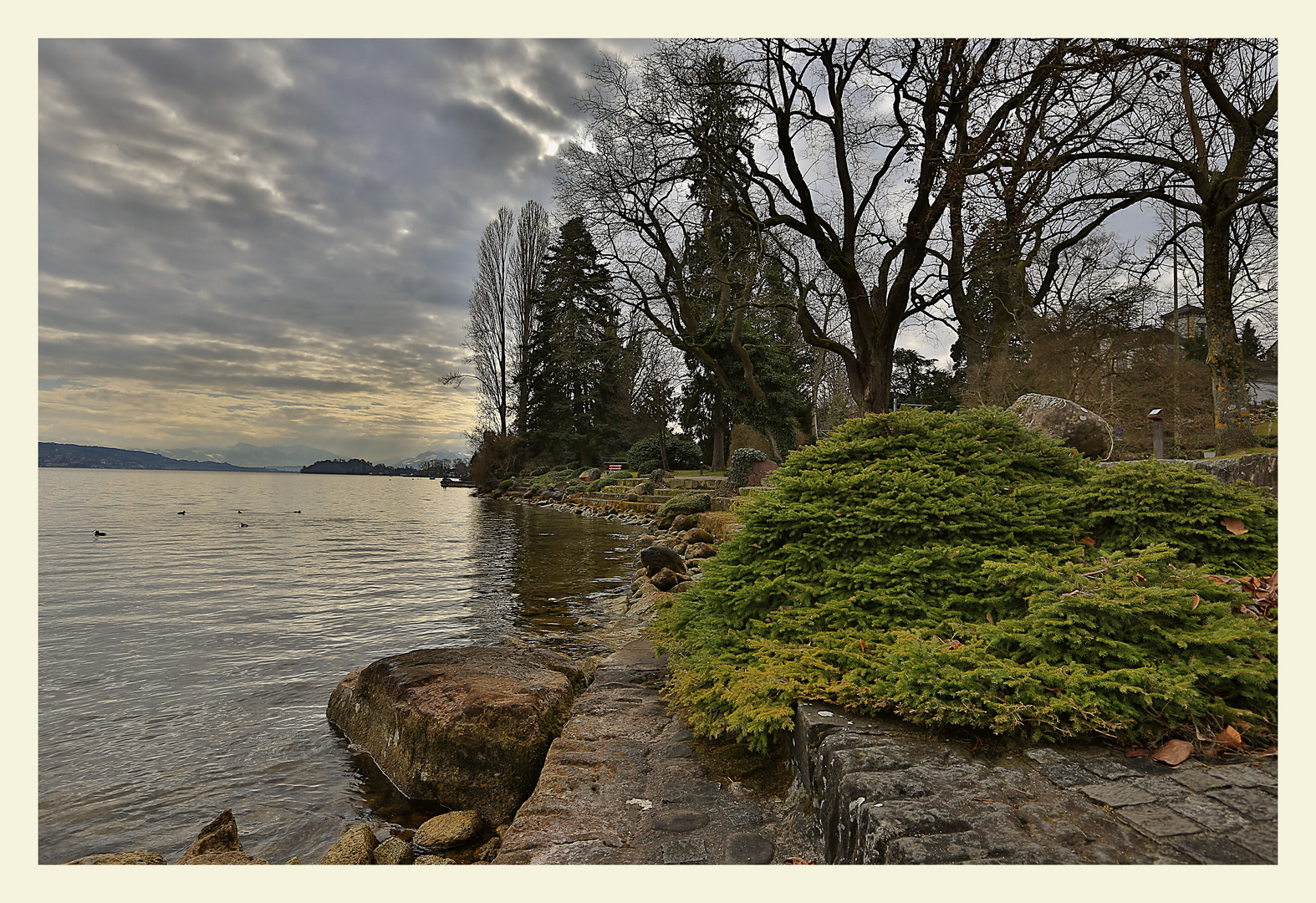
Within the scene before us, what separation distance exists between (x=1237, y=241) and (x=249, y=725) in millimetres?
14948

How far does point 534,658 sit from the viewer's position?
4.92 meters

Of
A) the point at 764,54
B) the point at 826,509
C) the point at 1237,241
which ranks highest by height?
the point at 764,54

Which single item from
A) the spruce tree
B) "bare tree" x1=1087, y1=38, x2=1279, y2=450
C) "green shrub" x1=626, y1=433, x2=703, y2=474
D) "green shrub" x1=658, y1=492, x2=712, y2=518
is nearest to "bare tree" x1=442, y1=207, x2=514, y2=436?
the spruce tree

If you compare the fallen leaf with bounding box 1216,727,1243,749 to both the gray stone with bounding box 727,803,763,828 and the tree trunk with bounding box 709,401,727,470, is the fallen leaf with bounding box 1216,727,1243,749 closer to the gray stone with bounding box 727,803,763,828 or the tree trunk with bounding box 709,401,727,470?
the gray stone with bounding box 727,803,763,828

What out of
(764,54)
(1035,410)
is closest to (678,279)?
(764,54)

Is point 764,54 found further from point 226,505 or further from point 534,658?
point 226,505

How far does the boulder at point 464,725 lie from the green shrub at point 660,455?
26.2 m

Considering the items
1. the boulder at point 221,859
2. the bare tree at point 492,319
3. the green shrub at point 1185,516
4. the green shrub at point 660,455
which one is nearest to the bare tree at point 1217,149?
the green shrub at point 1185,516

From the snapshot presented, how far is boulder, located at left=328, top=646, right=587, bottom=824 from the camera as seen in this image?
12.3ft

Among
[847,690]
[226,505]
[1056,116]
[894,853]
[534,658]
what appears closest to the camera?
[894,853]

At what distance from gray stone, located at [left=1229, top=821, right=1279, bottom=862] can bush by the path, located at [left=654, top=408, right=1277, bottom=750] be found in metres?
0.47

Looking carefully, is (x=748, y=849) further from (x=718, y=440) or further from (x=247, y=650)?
(x=718, y=440)

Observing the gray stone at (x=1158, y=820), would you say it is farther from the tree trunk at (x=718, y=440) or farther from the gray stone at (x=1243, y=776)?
the tree trunk at (x=718, y=440)

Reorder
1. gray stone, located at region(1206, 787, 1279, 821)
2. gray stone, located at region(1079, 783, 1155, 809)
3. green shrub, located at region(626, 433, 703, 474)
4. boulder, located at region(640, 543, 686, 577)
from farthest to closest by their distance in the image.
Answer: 1. green shrub, located at region(626, 433, 703, 474)
2. boulder, located at region(640, 543, 686, 577)
3. gray stone, located at region(1079, 783, 1155, 809)
4. gray stone, located at region(1206, 787, 1279, 821)
